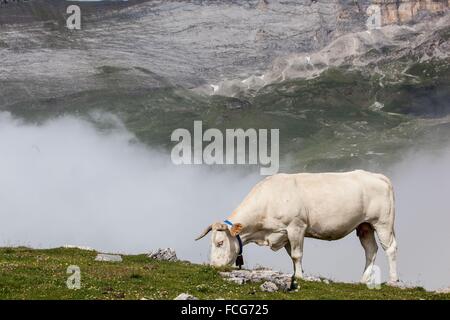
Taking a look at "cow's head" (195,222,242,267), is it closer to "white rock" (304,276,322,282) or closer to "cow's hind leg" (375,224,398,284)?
"white rock" (304,276,322,282)

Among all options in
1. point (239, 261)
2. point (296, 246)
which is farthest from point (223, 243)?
point (296, 246)

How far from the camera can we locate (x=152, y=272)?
89.4ft

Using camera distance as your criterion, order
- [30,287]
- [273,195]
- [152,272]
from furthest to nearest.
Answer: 1. [273,195]
2. [152,272]
3. [30,287]

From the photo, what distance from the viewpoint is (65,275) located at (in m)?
25.2

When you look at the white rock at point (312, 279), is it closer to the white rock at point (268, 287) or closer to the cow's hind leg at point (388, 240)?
the cow's hind leg at point (388, 240)

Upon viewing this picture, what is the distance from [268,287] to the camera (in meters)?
23.5

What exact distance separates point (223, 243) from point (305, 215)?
3.51 metres

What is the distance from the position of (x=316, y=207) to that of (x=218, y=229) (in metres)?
4.12
